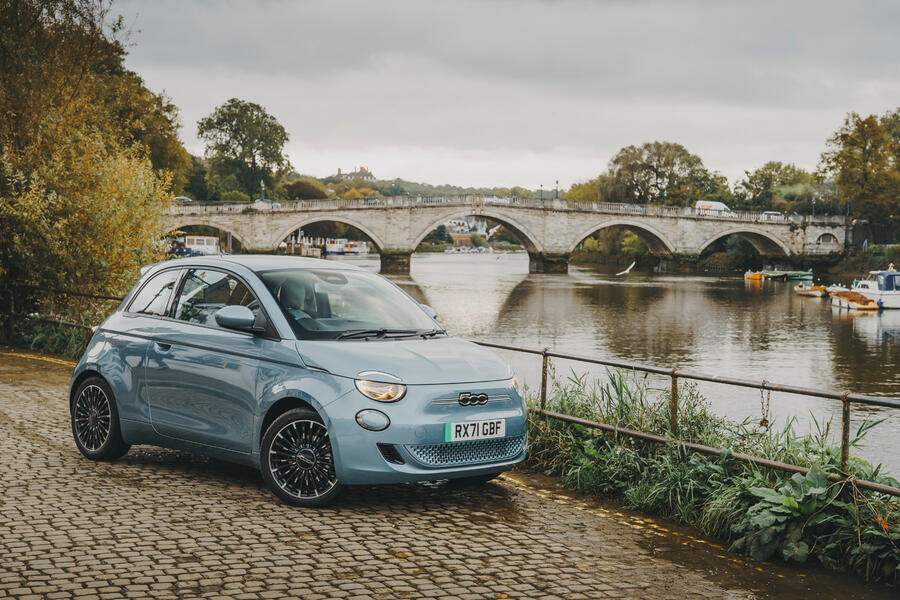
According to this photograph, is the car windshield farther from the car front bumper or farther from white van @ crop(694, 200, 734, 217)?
white van @ crop(694, 200, 734, 217)

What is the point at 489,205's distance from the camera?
7675cm

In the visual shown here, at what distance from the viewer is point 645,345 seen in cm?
2761

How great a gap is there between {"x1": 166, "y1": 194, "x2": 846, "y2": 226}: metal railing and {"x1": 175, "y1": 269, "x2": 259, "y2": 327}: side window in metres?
57.1

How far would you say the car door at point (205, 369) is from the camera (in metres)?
6.21

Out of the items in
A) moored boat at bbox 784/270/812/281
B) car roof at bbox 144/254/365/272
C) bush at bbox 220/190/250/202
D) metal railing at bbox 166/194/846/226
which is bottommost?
moored boat at bbox 784/270/812/281

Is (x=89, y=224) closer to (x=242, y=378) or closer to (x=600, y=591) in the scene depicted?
(x=242, y=378)

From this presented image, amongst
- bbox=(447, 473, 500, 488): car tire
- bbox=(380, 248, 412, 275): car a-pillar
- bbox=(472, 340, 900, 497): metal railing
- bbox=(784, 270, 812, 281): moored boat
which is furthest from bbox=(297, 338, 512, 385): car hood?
bbox=(784, 270, 812, 281): moored boat

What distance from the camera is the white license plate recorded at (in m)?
5.77

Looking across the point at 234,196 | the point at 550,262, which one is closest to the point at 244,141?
the point at 234,196

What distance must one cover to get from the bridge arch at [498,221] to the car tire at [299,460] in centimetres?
6787

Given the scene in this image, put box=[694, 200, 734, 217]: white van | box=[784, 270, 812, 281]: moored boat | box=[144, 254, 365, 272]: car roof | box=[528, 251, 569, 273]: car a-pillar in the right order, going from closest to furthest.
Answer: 1. box=[144, 254, 365, 272]: car roof
2. box=[784, 270, 812, 281]: moored boat
3. box=[528, 251, 569, 273]: car a-pillar
4. box=[694, 200, 734, 217]: white van

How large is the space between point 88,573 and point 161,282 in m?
3.15

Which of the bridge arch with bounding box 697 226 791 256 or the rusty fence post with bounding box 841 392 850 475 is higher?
the bridge arch with bounding box 697 226 791 256

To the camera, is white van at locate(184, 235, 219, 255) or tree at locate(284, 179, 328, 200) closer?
white van at locate(184, 235, 219, 255)
